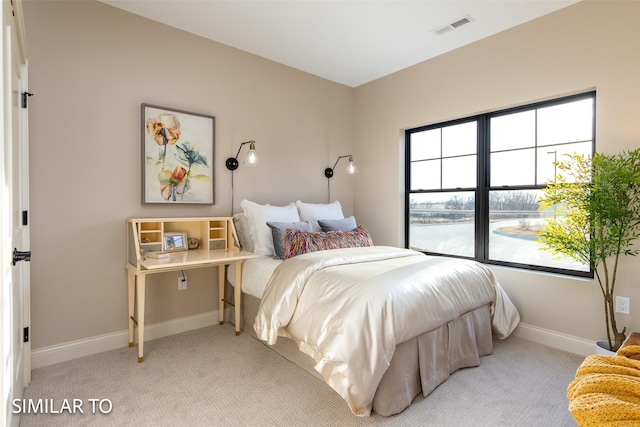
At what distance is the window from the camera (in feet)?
9.35

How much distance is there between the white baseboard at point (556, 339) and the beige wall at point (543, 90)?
0.04 m

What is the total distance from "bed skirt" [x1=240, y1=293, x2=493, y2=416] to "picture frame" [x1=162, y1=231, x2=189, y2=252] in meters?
0.82

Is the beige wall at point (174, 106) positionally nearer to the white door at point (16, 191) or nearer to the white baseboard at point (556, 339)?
the white baseboard at point (556, 339)

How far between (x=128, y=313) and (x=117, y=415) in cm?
109

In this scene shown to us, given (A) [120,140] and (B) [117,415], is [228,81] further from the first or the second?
(B) [117,415]

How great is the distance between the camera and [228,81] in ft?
11.0

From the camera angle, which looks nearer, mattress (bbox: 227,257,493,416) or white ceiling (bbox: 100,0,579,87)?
mattress (bbox: 227,257,493,416)

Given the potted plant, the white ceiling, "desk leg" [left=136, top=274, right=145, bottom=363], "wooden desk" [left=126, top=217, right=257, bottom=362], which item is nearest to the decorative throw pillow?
"wooden desk" [left=126, top=217, right=257, bottom=362]

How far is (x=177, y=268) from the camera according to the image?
243 centimetres

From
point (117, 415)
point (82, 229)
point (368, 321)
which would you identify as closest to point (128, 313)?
point (82, 229)

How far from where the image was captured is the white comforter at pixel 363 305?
5.73 ft

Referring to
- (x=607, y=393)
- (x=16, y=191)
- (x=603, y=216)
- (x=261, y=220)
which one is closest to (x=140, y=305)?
(x=16, y=191)

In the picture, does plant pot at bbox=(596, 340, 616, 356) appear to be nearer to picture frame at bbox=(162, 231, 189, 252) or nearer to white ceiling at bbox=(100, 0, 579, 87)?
white ceiling at bbox=(100, 0, 579, 87)

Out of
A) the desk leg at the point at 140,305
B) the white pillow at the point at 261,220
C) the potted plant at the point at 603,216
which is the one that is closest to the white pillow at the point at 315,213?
the white pillow at the point at 261,220
